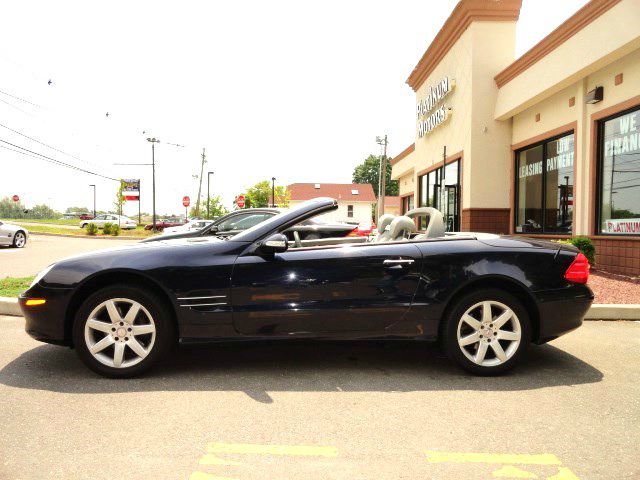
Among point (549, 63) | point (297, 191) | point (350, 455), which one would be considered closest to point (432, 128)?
point (549, 63)

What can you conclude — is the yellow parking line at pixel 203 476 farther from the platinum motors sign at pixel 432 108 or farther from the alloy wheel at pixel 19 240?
the alloy wheel at pixel 19 240

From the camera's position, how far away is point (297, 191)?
6162 centimetres

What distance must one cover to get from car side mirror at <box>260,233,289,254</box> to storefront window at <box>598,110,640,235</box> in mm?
8367

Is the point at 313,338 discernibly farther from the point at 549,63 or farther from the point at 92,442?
the point at 549,63

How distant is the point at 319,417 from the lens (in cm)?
317

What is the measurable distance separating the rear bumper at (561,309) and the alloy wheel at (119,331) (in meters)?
3.09

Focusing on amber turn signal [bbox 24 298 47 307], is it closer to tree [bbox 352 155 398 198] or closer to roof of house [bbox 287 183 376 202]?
roof of house [bbox 287 183 376 202]

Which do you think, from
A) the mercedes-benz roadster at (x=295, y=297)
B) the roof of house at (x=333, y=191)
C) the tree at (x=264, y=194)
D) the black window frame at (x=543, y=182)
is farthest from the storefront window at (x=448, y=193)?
the tree at (x=264, y=194)

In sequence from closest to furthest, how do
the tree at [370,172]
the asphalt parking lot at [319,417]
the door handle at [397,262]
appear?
the asphalt parking lot at [319,417]
the door handle at [397,262]
the tree at [370,172]

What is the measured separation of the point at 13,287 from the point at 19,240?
1352cm

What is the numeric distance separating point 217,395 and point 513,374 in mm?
2355

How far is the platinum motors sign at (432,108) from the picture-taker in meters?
17.2

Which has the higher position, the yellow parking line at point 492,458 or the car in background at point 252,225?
the car in background at point 252,225

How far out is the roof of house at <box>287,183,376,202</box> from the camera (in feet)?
201
